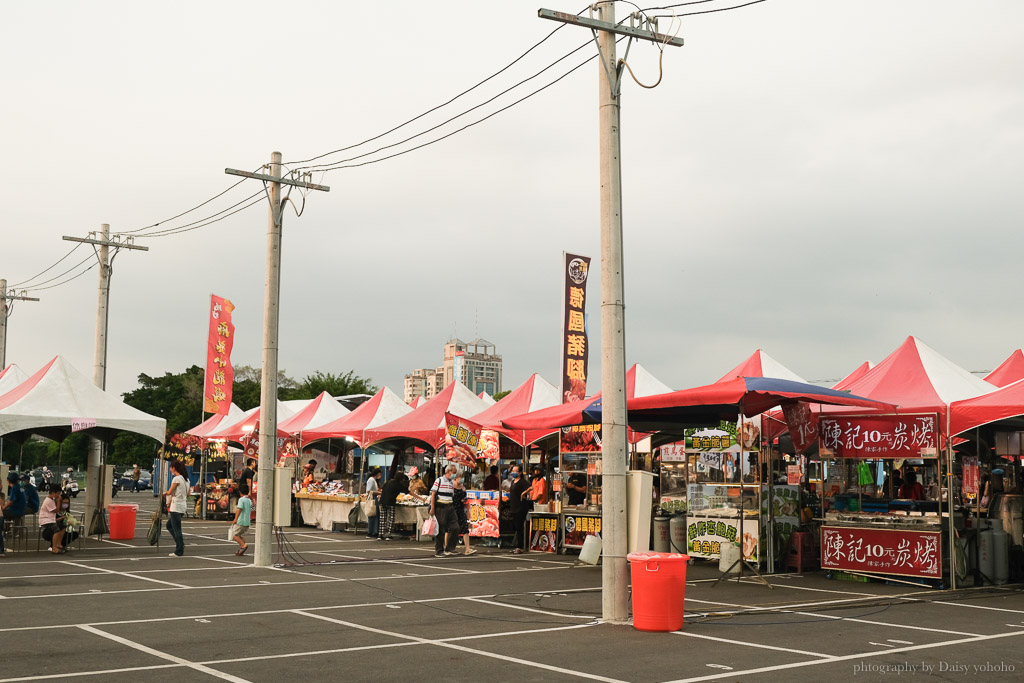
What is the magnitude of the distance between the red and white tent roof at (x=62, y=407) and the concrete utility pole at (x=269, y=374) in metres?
4.93

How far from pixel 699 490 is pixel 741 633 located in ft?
24.1

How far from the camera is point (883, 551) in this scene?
15.4 meters

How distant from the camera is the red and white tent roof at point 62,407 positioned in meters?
20.0

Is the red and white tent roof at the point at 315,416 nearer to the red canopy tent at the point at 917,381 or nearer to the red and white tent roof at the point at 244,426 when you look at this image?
the red and white tent roof at the point at 244,426

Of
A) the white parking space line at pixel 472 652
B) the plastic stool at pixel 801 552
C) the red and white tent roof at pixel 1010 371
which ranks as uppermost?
the red and white tent roof at pixel 1010 371

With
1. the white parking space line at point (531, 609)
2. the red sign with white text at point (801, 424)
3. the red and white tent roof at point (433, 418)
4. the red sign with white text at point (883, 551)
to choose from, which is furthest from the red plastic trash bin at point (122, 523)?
the red sign with white text at point (883, 551)

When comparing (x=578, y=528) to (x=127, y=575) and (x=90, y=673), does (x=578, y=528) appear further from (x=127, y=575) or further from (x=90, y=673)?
(x=90, y=673)

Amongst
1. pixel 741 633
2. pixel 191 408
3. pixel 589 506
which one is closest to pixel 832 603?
pixel 741 633

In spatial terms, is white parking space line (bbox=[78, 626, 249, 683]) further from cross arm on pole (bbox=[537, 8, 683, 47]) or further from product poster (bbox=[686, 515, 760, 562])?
product poster (bbox=[686, 515, 760, 562])

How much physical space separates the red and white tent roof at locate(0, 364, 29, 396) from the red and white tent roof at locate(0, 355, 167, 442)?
65cm

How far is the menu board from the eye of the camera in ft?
73.1

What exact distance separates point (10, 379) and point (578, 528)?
563 inches

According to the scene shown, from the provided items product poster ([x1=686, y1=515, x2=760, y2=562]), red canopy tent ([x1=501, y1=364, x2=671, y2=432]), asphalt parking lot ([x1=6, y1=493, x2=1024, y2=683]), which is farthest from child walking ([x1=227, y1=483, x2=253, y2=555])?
product poster ([x1=686, y1=515, x2=760, y2=562])

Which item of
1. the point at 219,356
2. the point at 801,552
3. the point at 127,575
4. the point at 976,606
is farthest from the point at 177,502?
the point at 976,606
